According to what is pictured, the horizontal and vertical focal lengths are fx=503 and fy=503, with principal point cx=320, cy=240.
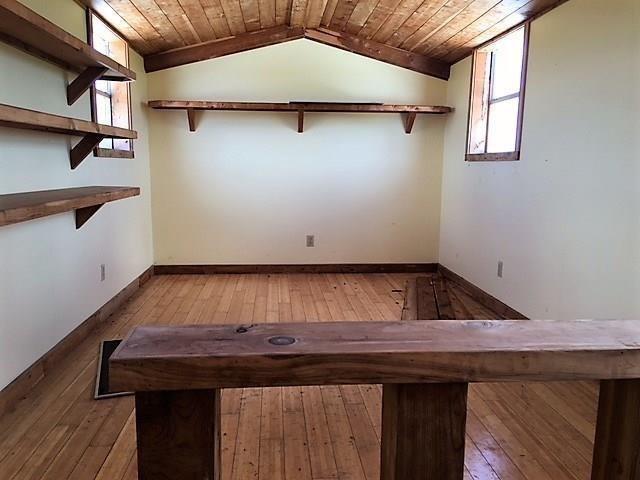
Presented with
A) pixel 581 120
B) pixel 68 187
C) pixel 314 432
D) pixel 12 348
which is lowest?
pixel 314 432

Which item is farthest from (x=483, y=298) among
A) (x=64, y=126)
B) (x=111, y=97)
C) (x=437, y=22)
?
(x=111, y=97)

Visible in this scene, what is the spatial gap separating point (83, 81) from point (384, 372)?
2886 mm

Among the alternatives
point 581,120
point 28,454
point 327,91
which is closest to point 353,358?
point 28,454

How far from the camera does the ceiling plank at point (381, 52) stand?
489cm

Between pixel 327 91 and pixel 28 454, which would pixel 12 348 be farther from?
pixel 327 91

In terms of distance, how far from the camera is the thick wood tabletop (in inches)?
26.5

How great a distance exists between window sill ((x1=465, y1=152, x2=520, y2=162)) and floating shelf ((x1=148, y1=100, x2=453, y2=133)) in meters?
0.69

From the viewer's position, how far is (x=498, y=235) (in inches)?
155

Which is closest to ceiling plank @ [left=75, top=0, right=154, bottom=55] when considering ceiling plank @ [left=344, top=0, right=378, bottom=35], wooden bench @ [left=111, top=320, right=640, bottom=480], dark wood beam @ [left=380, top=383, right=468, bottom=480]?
ceiling plank @ [left=344, top=0, right=378, bottom=35]

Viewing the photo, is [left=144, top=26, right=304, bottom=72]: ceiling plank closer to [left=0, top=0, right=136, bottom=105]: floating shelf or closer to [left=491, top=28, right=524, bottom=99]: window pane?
[left=0, top=0, right=136, bottom=105]: floating shelf

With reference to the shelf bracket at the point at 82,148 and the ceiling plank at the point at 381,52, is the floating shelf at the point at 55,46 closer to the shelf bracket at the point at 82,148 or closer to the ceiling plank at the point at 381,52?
the shelf bracket at the point at 82,148

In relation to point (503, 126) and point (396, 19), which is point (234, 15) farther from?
point (503, 126)

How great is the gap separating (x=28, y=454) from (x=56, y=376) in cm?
77

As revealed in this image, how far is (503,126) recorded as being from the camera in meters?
4.07
